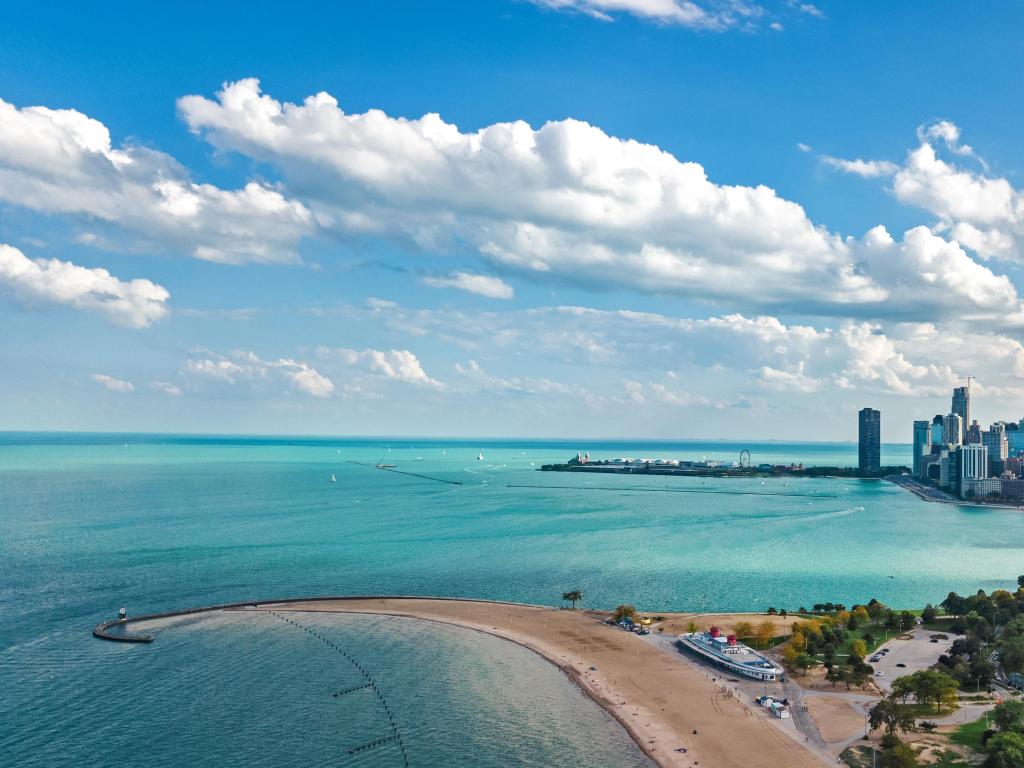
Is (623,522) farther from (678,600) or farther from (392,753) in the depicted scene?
(392,753)

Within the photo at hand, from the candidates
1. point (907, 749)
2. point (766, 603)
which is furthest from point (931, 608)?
point (907, 749)

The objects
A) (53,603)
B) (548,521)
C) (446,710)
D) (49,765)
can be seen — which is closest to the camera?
(49,765)

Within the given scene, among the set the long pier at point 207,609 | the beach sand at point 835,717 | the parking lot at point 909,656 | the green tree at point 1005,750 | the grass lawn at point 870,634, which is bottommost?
the long pier at point 207,609

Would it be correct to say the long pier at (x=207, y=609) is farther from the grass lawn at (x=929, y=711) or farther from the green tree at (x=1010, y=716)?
the green tree at (x=1010, y=716)

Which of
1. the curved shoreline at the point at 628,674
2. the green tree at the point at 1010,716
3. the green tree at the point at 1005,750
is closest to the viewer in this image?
the green tree at the point at 1005,750

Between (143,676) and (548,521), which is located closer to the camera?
(143,676)

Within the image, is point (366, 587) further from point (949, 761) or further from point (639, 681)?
point (949, 761)

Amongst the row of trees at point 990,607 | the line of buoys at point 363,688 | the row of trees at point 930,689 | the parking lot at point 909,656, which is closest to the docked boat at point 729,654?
the parking lot at point 909,656
